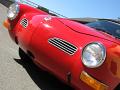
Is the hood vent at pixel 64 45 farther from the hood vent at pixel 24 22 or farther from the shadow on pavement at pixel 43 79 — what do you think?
the hood vent at pixel 24 22

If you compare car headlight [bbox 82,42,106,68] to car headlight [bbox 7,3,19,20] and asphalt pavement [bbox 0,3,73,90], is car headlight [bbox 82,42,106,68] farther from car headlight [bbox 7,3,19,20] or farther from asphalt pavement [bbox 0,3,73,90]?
car headlight [bbox 7,3,19,20]

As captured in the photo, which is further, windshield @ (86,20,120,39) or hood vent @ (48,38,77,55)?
windshield @ (86,20,120,39)

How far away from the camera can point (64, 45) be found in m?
4.34

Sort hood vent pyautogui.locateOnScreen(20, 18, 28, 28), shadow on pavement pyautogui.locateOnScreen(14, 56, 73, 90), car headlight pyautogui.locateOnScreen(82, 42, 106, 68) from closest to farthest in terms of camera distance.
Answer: car headlight pyautogui.locateOnScreen(82, 42, 106, 68) < shadow on pavement pyautogui.locateOnScreen(14, 56, 73, 90) < hood vent pyautogui.locateOnScreen(20, 18, 28, 28)

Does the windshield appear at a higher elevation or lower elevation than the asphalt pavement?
higher

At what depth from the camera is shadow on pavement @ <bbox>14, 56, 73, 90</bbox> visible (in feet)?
16.1

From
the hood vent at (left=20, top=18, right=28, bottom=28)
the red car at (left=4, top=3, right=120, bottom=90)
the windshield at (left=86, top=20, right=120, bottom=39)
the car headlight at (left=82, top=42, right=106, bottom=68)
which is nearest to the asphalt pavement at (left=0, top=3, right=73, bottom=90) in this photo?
the red car at (left=4, top=3, right=120, bottom=90)

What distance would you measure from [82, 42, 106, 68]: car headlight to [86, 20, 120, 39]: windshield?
1534mm

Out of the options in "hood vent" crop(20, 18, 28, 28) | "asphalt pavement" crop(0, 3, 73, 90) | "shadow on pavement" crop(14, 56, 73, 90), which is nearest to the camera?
"asphalt pavement" crop(0, 3, 73, 90)

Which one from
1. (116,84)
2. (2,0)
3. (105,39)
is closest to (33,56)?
(105,39)

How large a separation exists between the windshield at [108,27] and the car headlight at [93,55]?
1.53 m

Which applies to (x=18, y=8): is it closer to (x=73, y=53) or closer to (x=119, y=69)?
(x=73, y=53)

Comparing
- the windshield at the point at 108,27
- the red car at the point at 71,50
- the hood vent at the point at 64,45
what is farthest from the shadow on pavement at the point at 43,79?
the windshield at the point at 108,27

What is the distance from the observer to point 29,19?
5.29 m
